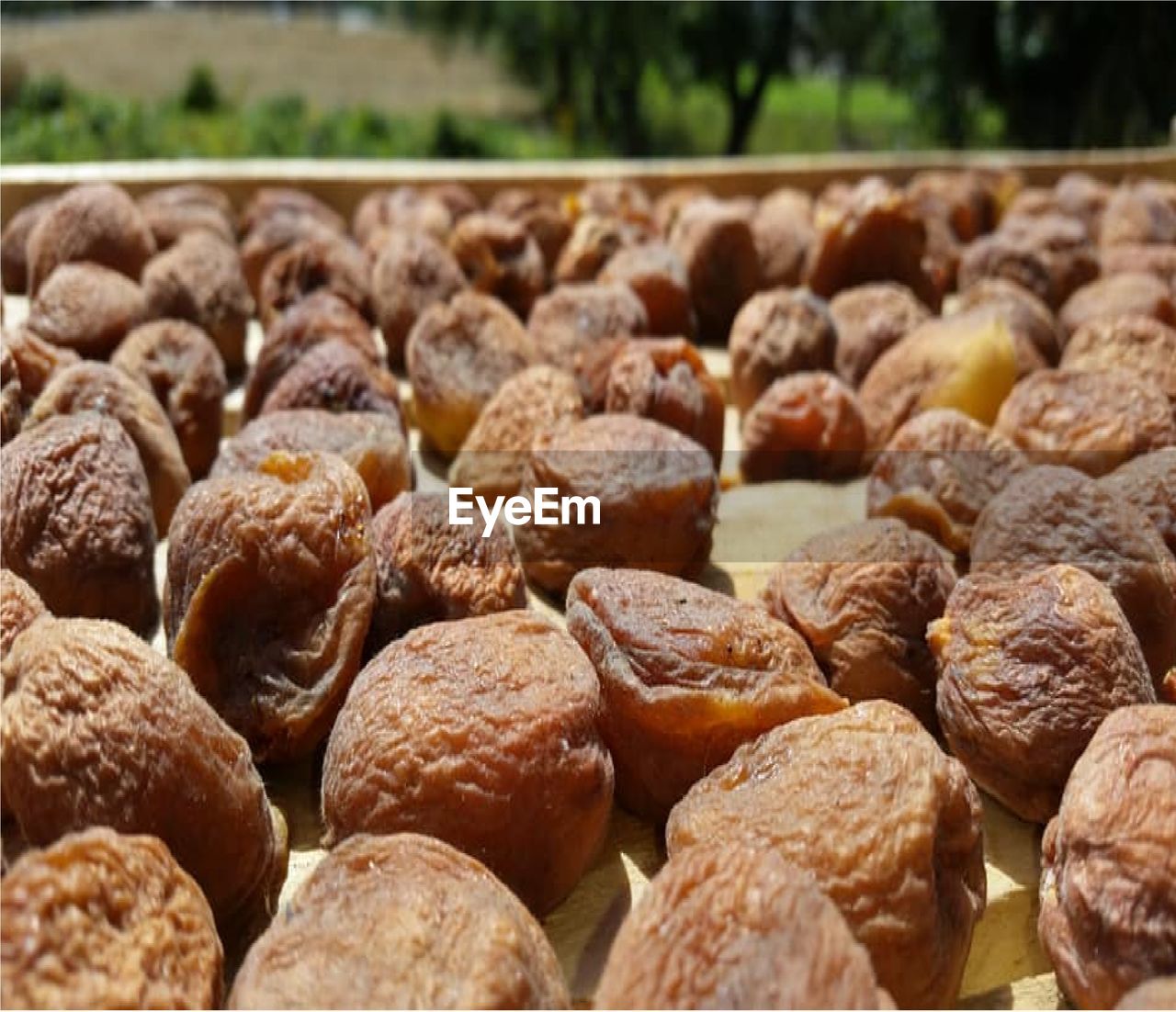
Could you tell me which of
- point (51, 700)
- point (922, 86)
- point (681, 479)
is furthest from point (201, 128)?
point (51, 700)

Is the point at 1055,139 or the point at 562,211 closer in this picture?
the point at 562,211

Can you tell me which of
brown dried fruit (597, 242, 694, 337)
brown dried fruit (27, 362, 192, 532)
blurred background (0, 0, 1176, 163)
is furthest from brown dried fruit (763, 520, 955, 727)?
blurred background (0, 0, 1176, 163)

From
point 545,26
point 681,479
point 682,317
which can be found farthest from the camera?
point 545,26

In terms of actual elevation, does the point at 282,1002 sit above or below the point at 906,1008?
above

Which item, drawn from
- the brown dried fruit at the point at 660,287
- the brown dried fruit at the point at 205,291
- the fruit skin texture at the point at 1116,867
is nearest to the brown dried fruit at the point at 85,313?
the brown dried fruit at the point at 205,291

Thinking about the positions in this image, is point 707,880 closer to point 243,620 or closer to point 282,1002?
point 282,1002

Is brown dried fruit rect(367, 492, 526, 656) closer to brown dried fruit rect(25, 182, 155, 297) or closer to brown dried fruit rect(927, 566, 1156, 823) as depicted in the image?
brown dried fruit rect(927, 566, 1156, 823)

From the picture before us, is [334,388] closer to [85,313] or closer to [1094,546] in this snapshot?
[85,313]
